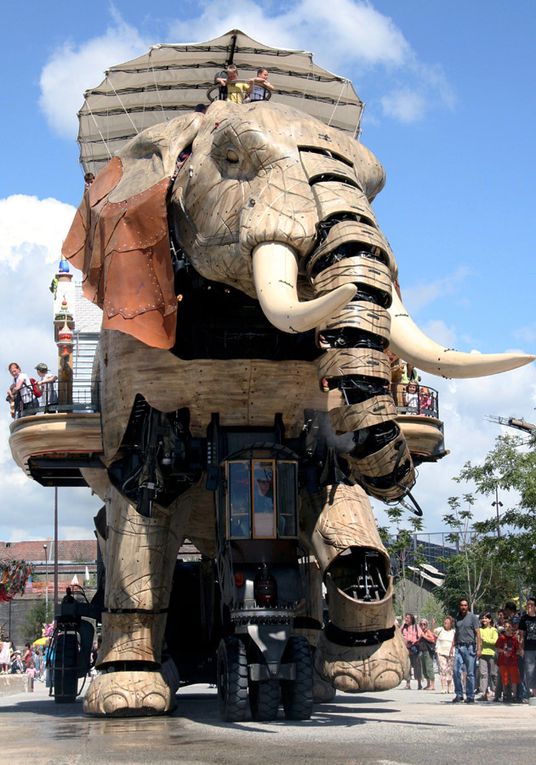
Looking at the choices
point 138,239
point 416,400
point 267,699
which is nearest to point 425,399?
point 416,400

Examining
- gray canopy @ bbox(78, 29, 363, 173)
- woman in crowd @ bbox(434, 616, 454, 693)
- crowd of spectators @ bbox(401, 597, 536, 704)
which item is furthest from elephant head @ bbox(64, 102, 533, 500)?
gray canopy @ bbox(78, 29, 363, 173)

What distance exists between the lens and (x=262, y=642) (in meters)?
10.6

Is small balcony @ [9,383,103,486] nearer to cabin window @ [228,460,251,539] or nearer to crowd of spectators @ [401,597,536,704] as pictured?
cabin window @ [228,460,251,539]

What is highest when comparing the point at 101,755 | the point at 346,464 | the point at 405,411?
the point at 405,411

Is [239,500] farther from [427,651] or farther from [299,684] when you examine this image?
[427,651]

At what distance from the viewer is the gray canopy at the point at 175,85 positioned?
21750 mm

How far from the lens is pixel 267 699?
1072cm

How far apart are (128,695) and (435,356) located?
440 cm

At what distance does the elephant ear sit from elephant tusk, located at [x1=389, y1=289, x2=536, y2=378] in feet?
6.54

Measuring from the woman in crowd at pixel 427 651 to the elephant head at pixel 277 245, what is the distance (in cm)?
991

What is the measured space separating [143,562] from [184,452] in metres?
1.25

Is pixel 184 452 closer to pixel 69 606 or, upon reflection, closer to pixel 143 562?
pixel 143 562

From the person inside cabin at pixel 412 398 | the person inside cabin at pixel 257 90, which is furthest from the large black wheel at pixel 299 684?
the person inside cabin at pixel 257 90

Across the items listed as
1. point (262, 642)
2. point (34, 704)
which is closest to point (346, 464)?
point (262, 642)
